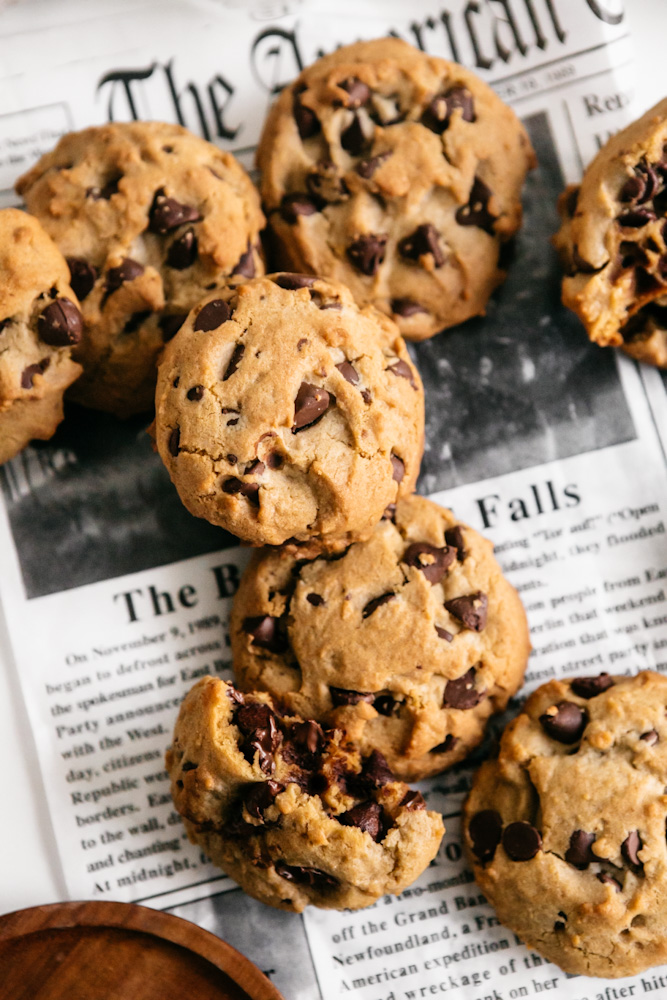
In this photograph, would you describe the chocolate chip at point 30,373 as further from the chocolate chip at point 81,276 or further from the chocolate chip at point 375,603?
the chocolate chip at point 375,603

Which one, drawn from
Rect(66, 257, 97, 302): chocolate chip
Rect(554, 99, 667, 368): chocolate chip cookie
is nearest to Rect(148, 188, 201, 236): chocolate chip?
Rect(66, 257, 97, 302): chocolate chip


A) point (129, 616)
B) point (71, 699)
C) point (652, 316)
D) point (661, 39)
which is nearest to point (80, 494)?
point (129, 616)

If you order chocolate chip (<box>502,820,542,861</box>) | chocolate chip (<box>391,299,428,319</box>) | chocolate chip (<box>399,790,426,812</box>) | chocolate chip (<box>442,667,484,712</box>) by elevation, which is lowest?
chocolate chip (<box>502,820,542,861</box>)

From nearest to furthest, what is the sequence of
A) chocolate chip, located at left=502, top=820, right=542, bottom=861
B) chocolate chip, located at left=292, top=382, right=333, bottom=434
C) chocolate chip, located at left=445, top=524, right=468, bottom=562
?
chocolate chip, located at left=292, top=382, right=333, bottom=434
chocolate chip, located at left=502, top=820, right=542, bottom=861
chocolate chip, located at left=445, top=524, right=468, bottom=562

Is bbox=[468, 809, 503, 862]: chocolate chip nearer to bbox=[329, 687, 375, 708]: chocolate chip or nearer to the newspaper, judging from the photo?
the newspaper

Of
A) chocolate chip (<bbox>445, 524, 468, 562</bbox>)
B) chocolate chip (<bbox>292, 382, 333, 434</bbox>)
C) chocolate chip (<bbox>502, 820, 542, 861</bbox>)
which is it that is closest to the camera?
chocolate chip (<bbox>292, 382, 333, 434</bbox>)

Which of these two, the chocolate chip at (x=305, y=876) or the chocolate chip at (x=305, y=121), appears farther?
the chocolate chip at (x=305, y=121)

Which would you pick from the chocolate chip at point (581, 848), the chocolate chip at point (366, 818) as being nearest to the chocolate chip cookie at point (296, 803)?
the chocolate chip at point (366, 818)

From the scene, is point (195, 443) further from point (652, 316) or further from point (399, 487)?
point (652, 316)
